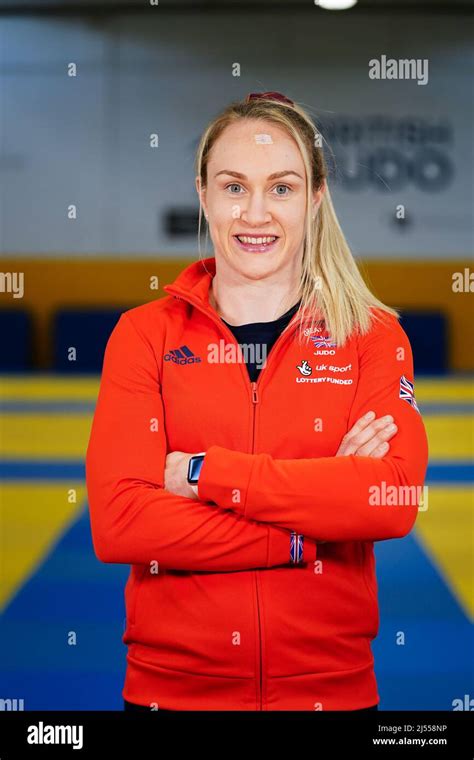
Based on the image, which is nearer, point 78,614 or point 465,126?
point 78,614

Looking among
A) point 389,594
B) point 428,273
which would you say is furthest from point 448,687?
point 428,273

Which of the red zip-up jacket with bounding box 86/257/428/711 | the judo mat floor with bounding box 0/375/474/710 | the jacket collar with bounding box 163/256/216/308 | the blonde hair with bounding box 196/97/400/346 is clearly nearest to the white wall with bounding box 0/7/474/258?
the judo mat floor with bounding box 0/375/474/710

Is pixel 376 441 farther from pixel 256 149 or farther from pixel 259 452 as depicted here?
pixel 256 149

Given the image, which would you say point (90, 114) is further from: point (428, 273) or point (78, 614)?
point (78, 614)

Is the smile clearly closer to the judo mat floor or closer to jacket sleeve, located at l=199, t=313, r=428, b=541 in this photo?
jacket sleeve, located at l=199, t=313, r=428, b=541

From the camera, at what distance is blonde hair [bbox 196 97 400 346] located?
7.35ft

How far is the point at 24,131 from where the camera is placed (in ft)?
42.1

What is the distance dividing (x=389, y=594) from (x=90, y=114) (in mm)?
9545

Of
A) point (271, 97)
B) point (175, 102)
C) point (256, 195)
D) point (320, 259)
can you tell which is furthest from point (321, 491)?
point (175, 102)

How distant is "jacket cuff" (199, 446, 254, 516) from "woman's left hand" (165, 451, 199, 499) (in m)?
0.07

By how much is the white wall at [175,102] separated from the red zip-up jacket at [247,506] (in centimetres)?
1064

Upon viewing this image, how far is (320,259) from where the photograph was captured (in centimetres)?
231

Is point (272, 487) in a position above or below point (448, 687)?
above

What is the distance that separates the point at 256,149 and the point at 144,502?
807 mm
